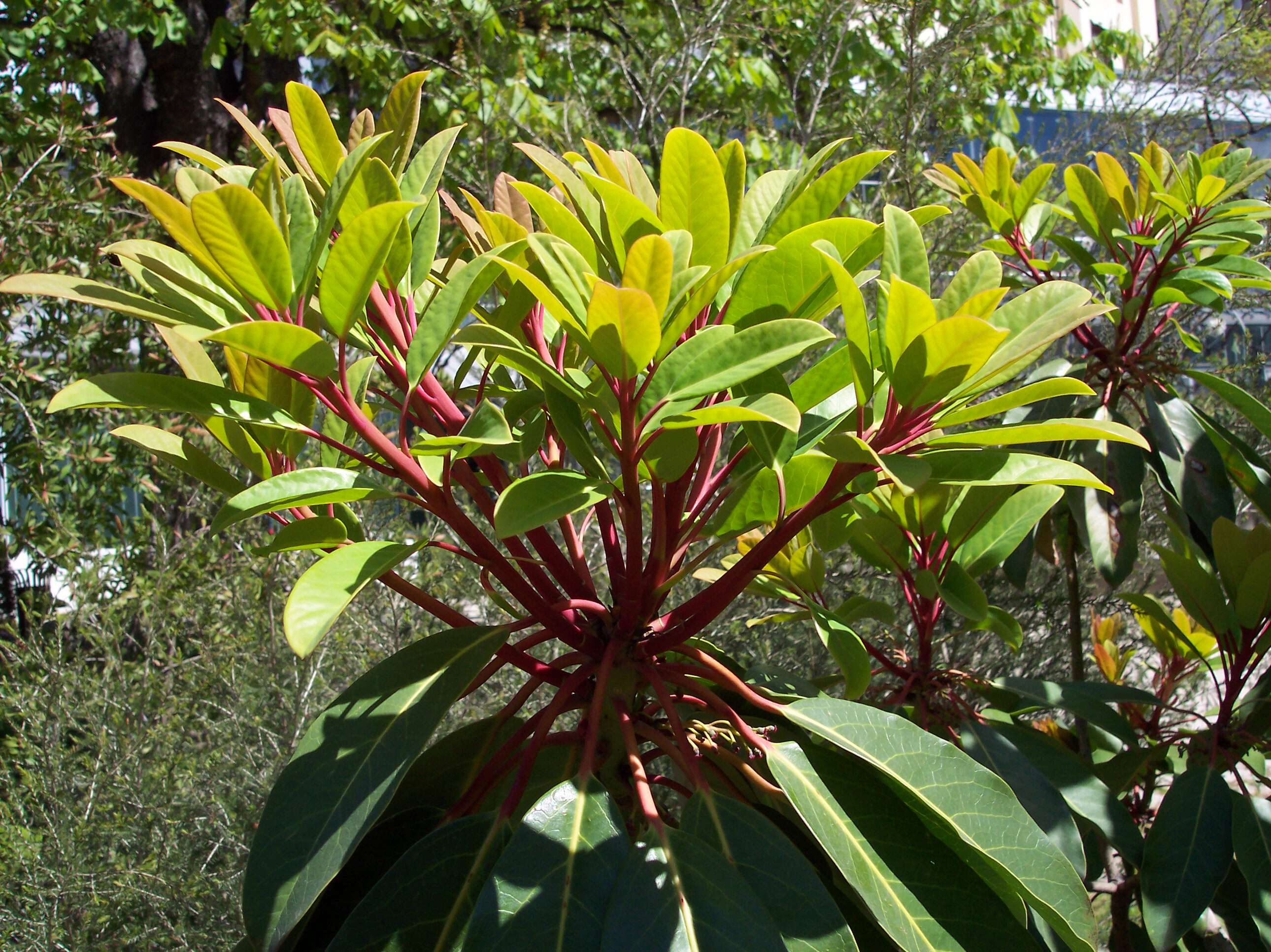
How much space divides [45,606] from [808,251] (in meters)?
3.52

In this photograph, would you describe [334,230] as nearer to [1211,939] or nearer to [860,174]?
[860,174]

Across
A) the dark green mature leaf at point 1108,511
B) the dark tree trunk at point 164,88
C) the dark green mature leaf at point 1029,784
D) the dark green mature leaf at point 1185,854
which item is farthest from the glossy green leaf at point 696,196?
the dark tree trunk at point 164,88

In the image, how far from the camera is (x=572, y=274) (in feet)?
2.36

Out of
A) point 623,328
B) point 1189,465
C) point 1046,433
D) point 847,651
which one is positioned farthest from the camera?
point 1189,465

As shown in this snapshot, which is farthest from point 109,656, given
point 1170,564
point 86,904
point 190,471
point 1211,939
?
point 1211,939

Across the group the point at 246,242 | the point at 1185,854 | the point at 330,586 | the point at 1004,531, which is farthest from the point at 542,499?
the point at 1185,854

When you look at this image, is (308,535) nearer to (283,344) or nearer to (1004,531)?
(283,344)

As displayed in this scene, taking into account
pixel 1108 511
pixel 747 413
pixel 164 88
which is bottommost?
pixel 1108 511

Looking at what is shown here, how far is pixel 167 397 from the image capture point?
73 centimetres

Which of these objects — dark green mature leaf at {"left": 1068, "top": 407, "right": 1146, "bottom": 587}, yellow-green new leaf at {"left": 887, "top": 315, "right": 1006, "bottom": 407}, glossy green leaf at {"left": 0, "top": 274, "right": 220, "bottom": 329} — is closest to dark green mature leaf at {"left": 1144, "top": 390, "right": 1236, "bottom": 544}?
dark green mature leaf at {"left": 1068, "top": 407, "right": 1146, "bottom": 587}

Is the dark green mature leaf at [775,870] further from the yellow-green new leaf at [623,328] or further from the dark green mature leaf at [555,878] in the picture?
the yellow-green new leaf at [623,328]

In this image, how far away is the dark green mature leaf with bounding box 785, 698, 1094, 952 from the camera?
0.76m

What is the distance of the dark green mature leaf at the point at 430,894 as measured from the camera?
76cm

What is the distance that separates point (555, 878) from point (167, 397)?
50cm
